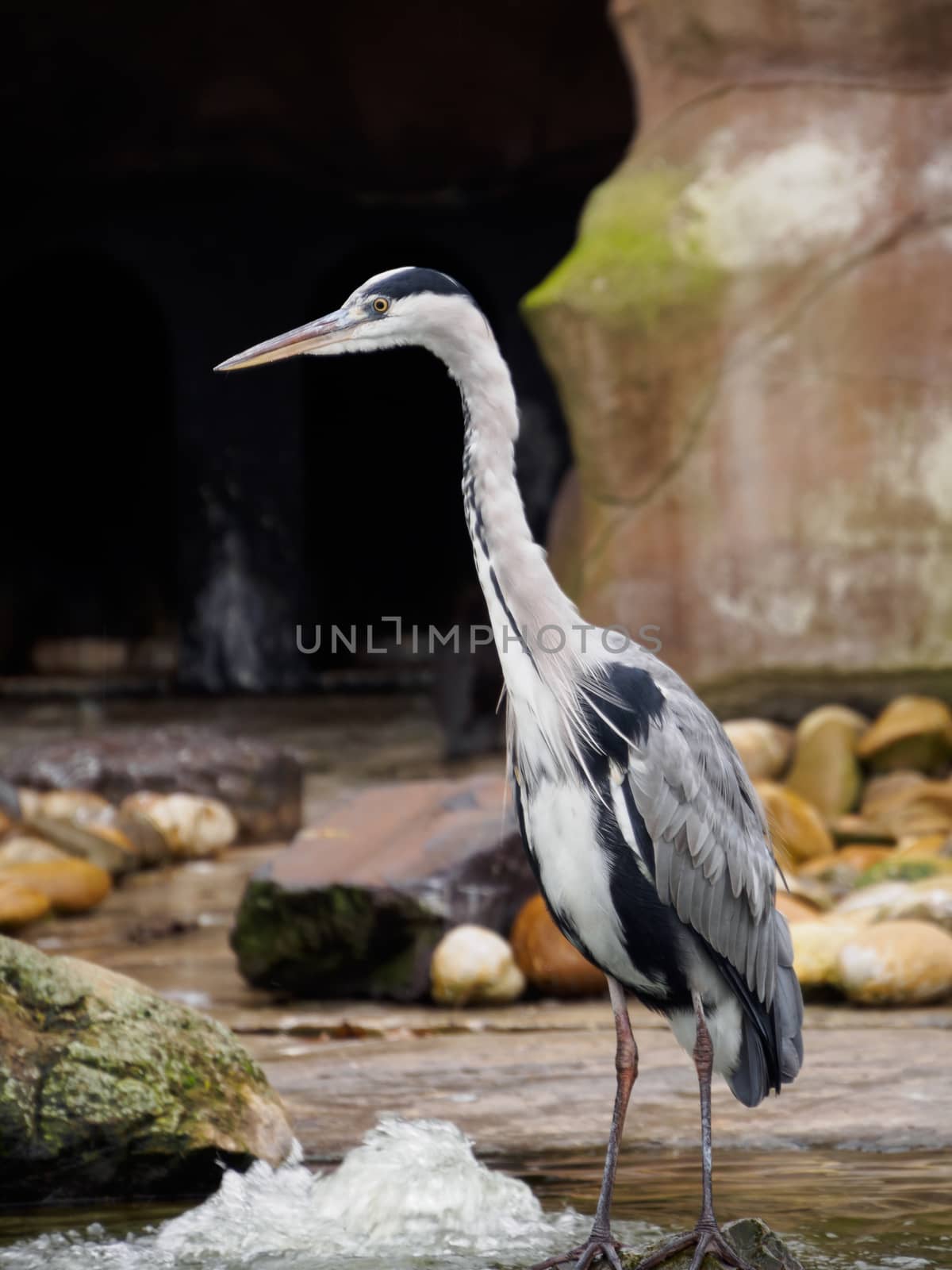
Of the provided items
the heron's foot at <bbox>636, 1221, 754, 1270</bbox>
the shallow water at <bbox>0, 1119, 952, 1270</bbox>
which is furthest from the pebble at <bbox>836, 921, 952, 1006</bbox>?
the heron's foot at <bbox>636, 1221, 754, 1270</bbox>

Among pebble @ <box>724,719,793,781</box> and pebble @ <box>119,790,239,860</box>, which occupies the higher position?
pebble @ <box>724,719,793,781</box>

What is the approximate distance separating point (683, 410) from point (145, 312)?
31.3 ft

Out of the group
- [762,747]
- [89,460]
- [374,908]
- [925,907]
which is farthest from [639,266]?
[89,460]

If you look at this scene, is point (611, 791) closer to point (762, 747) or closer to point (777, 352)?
point (762, 747)

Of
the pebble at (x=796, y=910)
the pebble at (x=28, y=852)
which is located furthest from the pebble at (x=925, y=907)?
the pebble at (x=28, y=852)

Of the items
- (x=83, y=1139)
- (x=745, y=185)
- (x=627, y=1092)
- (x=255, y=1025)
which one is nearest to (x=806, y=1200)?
(x=627, y=1092)

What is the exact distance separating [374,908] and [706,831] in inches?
95.1

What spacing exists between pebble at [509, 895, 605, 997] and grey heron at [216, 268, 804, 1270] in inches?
81.8

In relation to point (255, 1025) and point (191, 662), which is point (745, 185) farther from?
point (191, 662)

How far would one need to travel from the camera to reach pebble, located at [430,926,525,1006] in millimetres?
5238

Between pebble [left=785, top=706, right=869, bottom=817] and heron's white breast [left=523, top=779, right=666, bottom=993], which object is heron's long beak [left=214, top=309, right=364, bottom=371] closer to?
heron's white breast [left=523, top=779, right=666, bottom=993]

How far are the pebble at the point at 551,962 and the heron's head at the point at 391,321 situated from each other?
2.41 metres

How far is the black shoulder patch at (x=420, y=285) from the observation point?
10.5 feet

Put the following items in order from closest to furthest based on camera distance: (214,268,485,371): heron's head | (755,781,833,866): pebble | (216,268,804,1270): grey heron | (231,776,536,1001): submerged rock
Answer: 1. (216,268,804,1270): grey heron
2. (214,268,485,371): heron's head
3. (231,776,536,1001): submerged rock
4. (755,781,833,866): pebble
